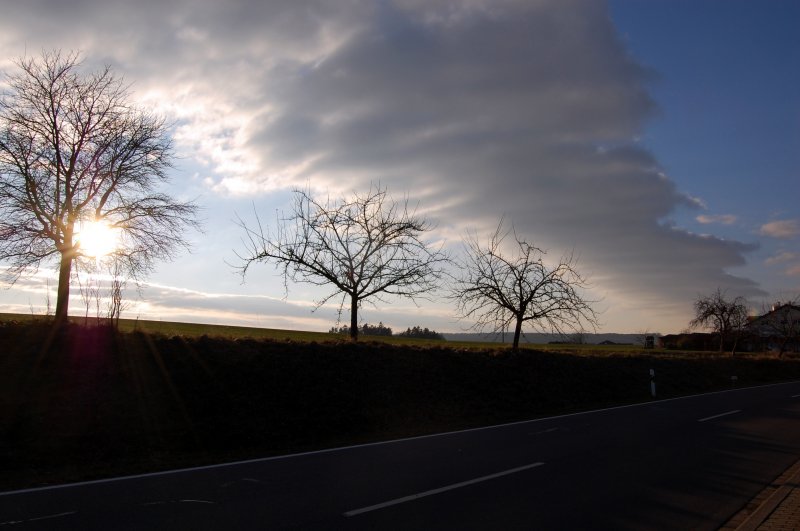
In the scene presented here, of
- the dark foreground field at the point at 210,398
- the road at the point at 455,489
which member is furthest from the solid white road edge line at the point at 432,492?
the dark foreground field at the point at 210,398

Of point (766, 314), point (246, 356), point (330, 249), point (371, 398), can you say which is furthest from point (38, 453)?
point (766, 314)

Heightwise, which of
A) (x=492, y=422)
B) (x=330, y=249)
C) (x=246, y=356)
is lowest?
(x=492, y=422)

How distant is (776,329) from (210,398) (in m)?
71.2

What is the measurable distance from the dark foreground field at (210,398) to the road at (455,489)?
140cm

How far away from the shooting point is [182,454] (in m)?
10.3

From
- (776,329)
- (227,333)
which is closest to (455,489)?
(227,333)

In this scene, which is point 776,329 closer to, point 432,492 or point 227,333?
point 227,333

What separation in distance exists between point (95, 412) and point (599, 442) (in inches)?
384

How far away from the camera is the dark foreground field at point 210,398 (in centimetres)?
979

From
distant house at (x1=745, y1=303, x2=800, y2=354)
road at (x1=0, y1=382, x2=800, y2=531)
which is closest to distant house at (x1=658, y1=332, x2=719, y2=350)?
distant house at (x1=745, y1=303, x2=800, y2=354)

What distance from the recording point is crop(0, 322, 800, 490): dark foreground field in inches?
385

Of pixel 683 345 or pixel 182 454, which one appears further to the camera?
pixel 683 345

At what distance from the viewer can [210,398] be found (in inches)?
500

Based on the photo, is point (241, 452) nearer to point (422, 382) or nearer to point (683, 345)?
point (422, 382)
